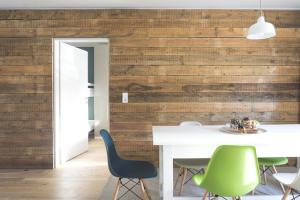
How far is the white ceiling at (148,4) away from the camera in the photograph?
3.88 m

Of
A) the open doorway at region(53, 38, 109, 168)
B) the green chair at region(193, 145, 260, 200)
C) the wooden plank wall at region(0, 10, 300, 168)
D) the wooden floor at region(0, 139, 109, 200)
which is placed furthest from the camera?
the open doorway at region(53, 38, 109, 168)

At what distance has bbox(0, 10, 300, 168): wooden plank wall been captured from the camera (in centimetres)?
418

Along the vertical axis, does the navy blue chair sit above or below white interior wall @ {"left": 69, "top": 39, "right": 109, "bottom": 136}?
below

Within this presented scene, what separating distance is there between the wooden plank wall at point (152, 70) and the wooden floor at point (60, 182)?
0.34m

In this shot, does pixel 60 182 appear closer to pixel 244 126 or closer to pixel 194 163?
pixel 194 163

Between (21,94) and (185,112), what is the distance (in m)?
2.51

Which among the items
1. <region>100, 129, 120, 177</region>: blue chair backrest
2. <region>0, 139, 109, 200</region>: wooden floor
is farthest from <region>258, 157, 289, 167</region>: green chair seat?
<region>0, 139, 109, 200</region>: wooden floor

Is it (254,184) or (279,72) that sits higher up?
(279,72)

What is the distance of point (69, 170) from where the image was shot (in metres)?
4.14

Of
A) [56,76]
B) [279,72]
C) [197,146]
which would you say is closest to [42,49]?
[56,76]

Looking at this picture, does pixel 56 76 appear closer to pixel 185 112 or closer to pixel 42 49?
pixel 42 49

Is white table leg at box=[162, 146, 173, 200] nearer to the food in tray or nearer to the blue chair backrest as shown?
the blue chair backrest

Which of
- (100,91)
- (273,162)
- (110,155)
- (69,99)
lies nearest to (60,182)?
(110,155)

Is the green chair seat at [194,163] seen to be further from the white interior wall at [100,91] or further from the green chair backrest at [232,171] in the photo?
the white interior wall at [100,91]
